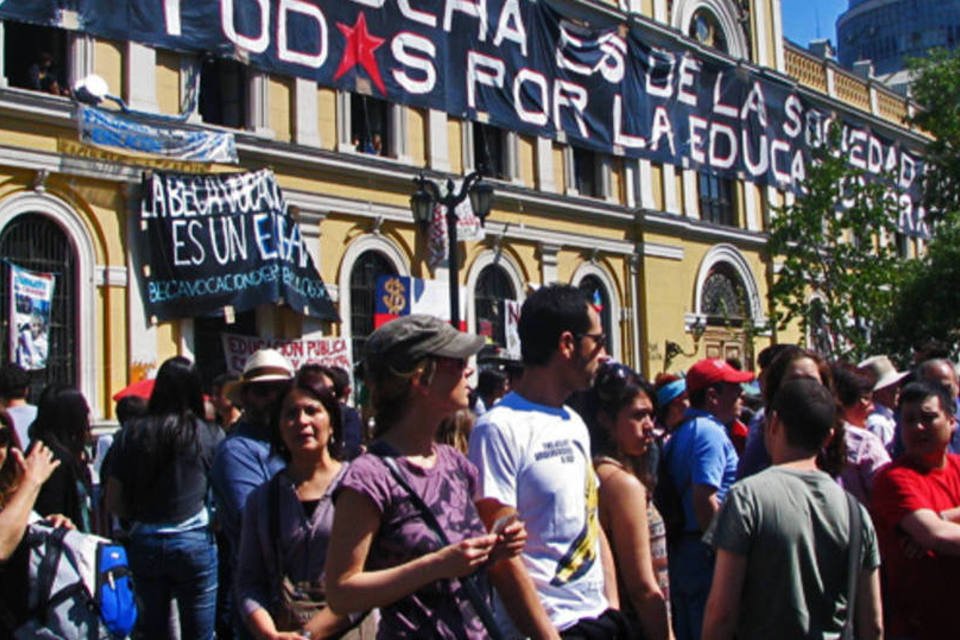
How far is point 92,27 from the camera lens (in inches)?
→ 617

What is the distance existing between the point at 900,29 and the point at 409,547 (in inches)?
4471

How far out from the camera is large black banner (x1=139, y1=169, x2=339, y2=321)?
54.7 ft

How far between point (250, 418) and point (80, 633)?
1480 mm

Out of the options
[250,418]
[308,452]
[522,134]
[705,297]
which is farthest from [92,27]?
[705,297]

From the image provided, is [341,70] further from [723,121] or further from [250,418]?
[250,418]

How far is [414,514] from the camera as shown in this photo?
3.28m

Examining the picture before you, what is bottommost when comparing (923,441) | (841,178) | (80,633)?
(80,633)

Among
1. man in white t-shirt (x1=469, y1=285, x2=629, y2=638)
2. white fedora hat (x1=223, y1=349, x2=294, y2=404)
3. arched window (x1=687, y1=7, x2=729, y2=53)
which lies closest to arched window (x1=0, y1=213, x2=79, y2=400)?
white fedora hat (x1=223, y1=349, x2=294, y2=404)

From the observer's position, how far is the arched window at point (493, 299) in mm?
22234

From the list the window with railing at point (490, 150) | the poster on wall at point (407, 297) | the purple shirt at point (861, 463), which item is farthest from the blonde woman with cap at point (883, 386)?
the window with railing at point (490, 150)

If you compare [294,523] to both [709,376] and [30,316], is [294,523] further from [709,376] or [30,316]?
[30,316]

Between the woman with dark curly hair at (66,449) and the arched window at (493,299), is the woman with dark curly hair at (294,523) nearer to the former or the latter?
the woman with dark curly hair at (66,449)

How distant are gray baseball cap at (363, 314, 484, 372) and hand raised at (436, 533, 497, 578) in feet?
1.82

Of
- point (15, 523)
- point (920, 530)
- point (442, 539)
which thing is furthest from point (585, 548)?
point (15, 523)
